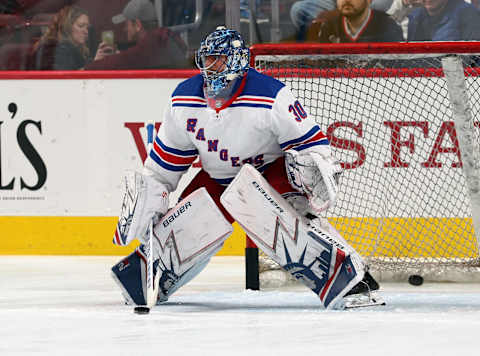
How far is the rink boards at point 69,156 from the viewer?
5.74 m

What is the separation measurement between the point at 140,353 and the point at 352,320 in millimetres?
794

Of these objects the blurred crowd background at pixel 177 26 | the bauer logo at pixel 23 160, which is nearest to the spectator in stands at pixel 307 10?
the blurred crowd background at pixel 177 26

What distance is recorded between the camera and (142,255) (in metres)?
3.83

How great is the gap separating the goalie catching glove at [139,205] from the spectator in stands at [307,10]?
217 centimetres

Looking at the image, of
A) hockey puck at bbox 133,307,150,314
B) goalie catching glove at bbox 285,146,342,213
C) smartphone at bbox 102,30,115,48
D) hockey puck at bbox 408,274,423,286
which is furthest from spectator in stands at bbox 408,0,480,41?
hockey puck at bbox 133,307,150,314

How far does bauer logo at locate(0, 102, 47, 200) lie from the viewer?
577 cm

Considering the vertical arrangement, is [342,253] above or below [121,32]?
below

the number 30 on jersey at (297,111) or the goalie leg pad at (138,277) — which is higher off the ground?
the number 30 on jersey at (297,111)

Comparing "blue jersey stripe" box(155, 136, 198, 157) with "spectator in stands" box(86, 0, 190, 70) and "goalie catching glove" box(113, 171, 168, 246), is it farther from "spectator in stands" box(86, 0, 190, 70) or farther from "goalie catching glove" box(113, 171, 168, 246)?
"spectator in stands" box(86, 0, 190, 70)

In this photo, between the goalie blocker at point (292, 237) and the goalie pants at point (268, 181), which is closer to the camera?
the goalie blocker at point (292, 237)

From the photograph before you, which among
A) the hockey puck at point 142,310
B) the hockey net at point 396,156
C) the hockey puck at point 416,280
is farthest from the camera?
the hockey net at point 396,156

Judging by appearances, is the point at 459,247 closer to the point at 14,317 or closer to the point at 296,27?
the point at 296,27

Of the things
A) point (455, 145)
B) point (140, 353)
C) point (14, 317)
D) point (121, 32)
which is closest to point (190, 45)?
point (121, 32)

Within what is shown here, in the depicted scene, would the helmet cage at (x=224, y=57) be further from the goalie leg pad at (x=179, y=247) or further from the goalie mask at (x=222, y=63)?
the goalie leg pad at (x=179, y=247)
